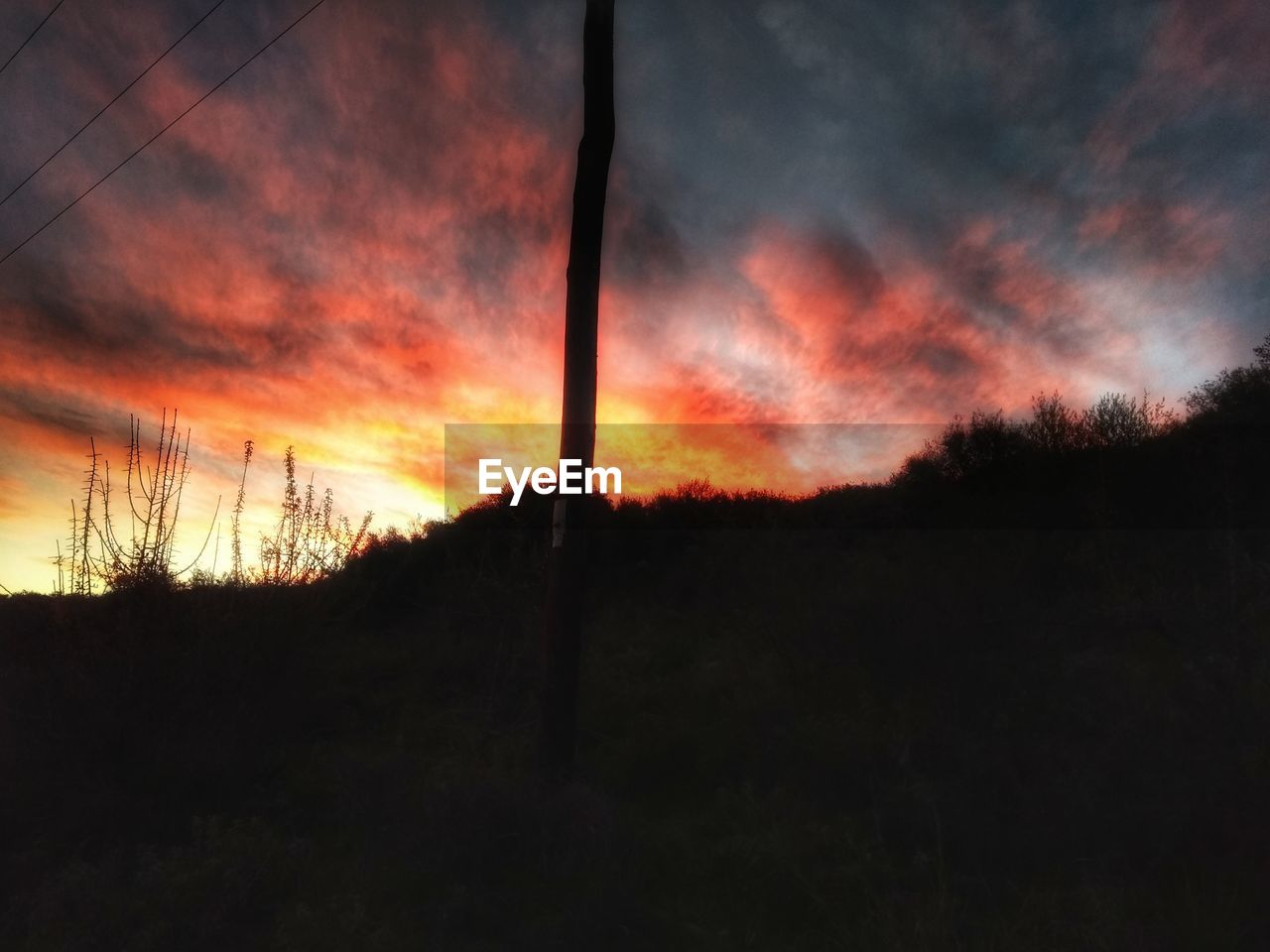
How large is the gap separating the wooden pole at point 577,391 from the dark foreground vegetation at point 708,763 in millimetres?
615

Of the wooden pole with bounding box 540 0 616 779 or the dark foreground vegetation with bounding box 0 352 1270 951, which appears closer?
the dark foreground vegetation with bounding box 0 352 1270 951

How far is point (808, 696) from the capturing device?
26.1 feet

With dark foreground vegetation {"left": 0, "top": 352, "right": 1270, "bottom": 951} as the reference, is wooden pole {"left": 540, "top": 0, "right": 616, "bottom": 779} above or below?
above

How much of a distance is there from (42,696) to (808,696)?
656 cm

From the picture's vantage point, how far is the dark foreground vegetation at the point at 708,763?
4.72 meters

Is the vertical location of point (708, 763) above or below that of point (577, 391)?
below

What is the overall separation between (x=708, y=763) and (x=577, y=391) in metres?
3.27

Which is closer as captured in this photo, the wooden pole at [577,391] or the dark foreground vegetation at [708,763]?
the dark foreground vegetation at [708,763]

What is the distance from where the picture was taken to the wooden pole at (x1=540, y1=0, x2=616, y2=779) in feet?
21.8

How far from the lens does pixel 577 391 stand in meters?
7.04

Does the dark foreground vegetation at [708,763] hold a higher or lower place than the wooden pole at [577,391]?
lower

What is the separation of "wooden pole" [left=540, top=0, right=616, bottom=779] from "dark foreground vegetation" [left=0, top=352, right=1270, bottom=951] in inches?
24.2

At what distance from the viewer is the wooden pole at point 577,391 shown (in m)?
6.64

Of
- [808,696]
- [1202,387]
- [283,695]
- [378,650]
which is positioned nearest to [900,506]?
[1202,387]
